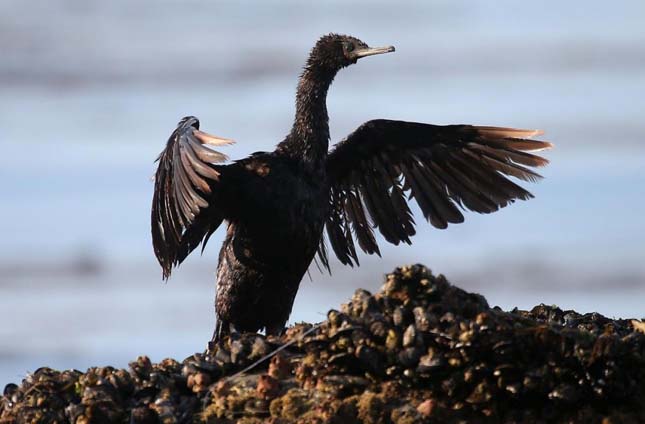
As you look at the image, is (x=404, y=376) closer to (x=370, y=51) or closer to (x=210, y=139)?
(x=210, y=139)

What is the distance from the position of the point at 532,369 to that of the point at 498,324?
1.44 ft

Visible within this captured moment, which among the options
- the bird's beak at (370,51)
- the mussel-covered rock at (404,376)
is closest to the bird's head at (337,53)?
the bird's beak at (370,51)

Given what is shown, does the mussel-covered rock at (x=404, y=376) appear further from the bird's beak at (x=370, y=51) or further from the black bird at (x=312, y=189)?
the bird's beak at (x=370, y=51)

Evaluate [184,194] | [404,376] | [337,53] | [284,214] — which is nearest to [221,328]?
[284,214]

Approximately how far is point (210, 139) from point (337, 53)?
364 cm

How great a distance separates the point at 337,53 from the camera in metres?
17.6

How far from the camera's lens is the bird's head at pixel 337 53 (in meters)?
17.5

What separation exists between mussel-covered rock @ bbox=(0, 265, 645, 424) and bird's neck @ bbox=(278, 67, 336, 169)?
189 inches

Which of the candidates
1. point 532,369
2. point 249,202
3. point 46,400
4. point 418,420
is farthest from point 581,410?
point 249,202

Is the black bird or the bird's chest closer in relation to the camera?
the black bird

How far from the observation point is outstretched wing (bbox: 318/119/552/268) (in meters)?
17.7

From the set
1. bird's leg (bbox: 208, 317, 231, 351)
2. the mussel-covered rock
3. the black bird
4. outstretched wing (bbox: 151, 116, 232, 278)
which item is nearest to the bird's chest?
the black bird

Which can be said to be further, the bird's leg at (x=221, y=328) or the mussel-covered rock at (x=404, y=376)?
the bird's leg at (x=221, y=328)

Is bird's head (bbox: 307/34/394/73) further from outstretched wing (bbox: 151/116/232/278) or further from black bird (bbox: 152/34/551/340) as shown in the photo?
outstretched wing (bbox: 151/116/232/278)
